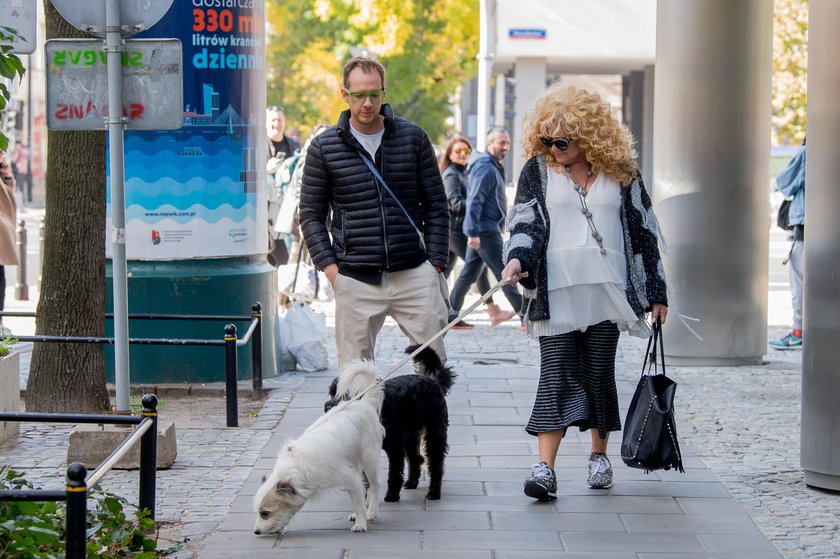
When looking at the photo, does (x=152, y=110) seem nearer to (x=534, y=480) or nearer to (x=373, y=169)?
(x=373, y=169)

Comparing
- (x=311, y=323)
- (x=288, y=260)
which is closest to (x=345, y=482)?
(x=311, y=323)

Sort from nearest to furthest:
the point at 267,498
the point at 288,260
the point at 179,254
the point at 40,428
→ the point at 267,498, the point at 40,428, the point at 179,254, the point at 288,260

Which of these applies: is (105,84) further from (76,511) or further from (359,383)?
(76,511)

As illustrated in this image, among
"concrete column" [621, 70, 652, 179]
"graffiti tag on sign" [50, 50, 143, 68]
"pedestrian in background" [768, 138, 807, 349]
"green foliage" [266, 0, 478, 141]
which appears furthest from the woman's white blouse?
"concrete column" [621, 70, 652, 179]

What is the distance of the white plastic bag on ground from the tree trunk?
98.5 inches

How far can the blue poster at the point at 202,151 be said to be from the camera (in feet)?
31.1

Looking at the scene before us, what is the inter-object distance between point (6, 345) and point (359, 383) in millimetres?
3339

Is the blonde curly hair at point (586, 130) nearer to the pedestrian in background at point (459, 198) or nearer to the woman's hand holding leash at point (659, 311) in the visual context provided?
the woman's hand holding leash at point (659, 311)

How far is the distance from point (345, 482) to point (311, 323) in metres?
5.37

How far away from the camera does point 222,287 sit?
32.1ft

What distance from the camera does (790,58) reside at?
39688 mm

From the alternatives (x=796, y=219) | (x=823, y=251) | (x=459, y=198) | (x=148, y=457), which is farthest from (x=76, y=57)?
(x=459, y=198)

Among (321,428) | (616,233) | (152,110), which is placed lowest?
(321,428)

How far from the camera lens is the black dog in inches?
230
